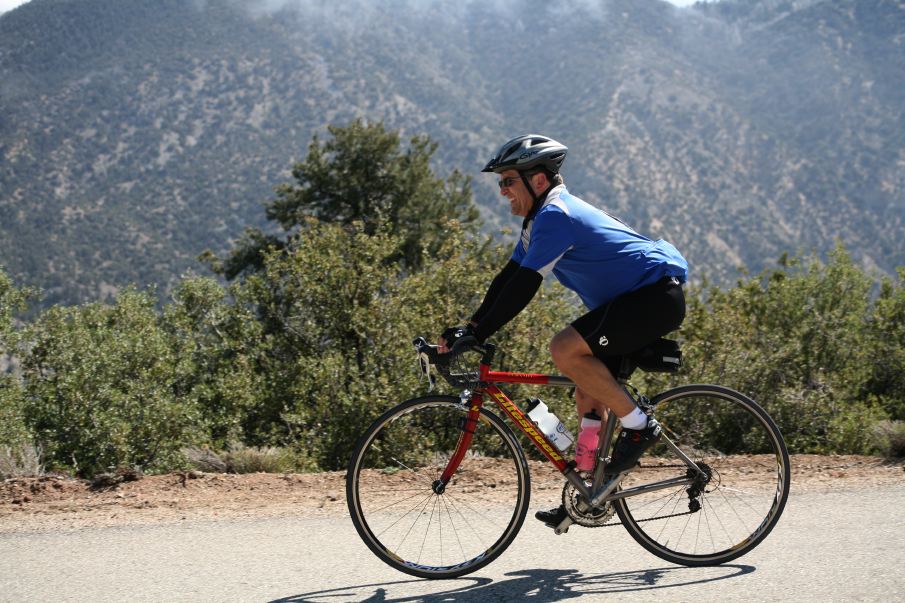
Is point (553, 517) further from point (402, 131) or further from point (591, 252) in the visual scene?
point (402, 131)

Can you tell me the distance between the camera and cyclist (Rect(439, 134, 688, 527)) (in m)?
4.09

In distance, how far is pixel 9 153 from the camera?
132375 millimetres

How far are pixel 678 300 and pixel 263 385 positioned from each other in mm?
11763

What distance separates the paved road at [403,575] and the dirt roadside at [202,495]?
271 mm

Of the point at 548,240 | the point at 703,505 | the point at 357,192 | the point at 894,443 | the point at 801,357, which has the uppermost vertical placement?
the point at 357,192

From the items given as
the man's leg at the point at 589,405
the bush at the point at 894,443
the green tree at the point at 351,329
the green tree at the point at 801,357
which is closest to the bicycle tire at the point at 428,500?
the man's leg at the point at 589,405

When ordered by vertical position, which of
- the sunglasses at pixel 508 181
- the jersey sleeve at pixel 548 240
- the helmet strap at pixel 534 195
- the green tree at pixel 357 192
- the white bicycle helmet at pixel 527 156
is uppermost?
the green tree at pixel 357 192

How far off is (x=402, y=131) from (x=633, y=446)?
504 feet

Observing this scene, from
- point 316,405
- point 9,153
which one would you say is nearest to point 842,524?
point 316,405

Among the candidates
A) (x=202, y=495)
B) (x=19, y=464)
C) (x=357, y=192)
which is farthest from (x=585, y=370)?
(x=357, y=192)

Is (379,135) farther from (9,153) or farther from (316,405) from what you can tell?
(9,153)

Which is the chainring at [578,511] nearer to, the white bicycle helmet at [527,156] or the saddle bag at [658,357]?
the saddle bag at [658,357]

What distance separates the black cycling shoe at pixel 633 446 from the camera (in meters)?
4.31

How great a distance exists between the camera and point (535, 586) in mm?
4113
